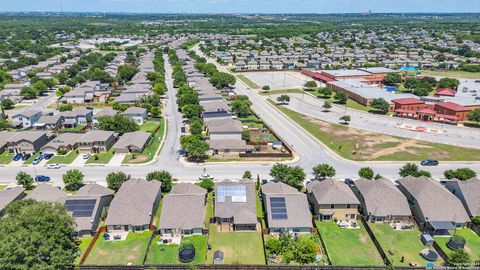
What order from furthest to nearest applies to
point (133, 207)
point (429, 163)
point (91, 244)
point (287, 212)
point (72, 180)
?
1. point (429, 163)
2. point (72, 180)
3. point (133, 207)
4. point (287, 212)
5. point (91, 244)

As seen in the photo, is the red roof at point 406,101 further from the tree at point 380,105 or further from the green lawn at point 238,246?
the green lawn at point 238,246

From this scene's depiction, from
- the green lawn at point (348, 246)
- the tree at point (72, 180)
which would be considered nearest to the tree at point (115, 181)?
the tree at point (72, 180)

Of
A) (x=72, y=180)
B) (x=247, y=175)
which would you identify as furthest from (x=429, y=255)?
(x=72, y=180)

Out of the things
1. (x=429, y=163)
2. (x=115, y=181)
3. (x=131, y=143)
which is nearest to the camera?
(x=115, y=181)

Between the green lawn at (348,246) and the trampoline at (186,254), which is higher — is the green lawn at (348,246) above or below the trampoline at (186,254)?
below

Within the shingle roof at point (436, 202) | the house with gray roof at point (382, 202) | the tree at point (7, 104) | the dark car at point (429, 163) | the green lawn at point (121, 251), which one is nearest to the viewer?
the green lawn at point (121, 251)

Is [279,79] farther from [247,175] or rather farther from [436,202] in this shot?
[436,202]

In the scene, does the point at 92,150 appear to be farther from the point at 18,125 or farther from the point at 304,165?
the point at 304,165

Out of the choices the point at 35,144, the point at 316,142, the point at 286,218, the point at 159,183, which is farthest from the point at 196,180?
the point at 35,144
